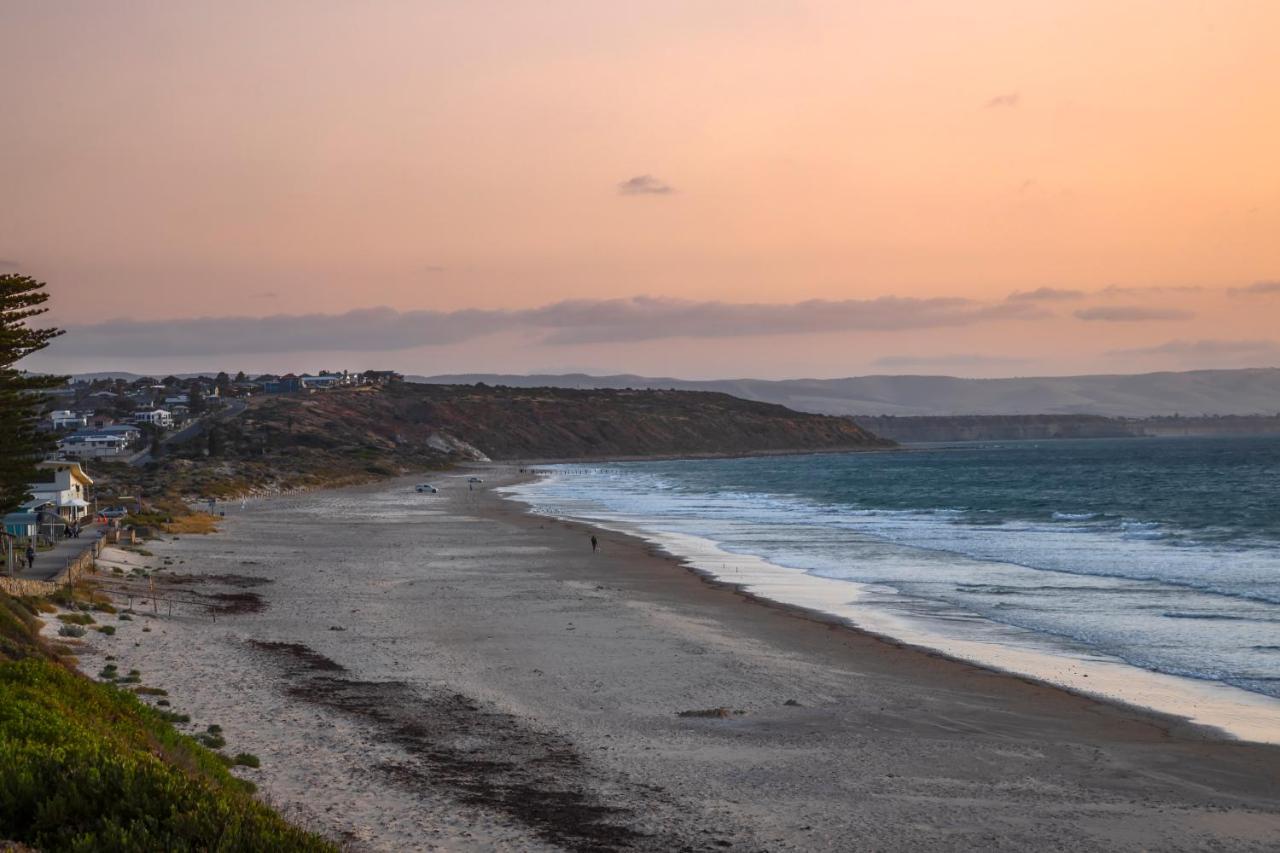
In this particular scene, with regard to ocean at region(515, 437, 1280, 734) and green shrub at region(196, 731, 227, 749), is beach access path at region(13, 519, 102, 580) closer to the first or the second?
green shrub at region(196, 731, 227, 749)

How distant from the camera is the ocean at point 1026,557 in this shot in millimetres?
26156

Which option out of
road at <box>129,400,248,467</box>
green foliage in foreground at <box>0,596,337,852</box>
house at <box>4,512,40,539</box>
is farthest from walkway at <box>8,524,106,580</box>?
road at <box>129,400,248,467</box>

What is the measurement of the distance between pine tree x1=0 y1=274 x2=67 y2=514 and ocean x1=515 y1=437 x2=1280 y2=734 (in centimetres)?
2161

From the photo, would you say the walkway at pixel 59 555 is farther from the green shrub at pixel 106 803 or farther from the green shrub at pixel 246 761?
the green shrub at pixel 106 803

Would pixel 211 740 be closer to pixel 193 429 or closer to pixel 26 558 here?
pixel 26 558

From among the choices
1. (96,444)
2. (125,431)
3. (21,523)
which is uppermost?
(21,523)

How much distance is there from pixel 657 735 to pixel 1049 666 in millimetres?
9679

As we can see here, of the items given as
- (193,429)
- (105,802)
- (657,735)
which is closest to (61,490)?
(657,735)

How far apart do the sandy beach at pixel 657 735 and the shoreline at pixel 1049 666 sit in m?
0.52

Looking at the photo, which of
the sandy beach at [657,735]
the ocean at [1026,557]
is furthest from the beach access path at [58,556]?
the ocean at [1026,557]

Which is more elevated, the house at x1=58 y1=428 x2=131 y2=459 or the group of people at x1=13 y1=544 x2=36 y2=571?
the group of people at x1=13 y1=544 x2=36 y2=571

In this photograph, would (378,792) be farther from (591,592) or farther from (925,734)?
(591,592)

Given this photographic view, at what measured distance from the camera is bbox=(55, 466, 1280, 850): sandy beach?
13.5 m

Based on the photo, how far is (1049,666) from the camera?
2361 cm
